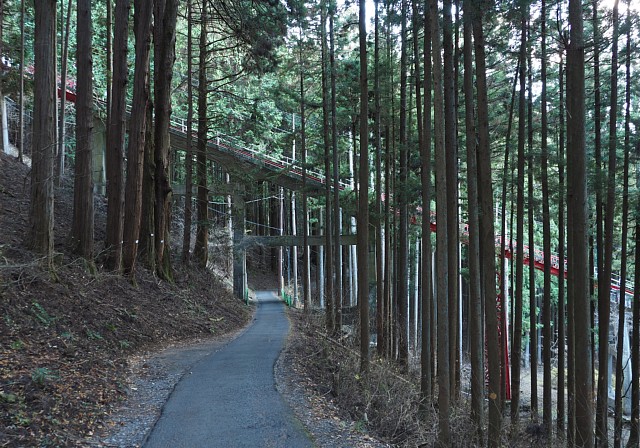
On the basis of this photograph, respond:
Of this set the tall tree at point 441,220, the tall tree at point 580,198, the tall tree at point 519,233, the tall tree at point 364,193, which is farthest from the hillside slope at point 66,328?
the tall tree at point 519,233

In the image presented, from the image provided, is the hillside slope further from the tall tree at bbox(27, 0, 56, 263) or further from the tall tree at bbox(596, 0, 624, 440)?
the tall tree at bbox(596, 0, 624, 440)

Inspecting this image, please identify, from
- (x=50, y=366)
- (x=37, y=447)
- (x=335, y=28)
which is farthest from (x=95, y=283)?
(x=335, y=28)

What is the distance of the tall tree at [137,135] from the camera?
12320 mm

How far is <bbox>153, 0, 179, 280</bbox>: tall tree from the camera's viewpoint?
14.6 metres

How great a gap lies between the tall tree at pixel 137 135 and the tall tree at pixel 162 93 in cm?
175

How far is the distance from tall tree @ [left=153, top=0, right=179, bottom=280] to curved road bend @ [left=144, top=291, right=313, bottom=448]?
7291 millimetres

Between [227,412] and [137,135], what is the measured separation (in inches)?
343

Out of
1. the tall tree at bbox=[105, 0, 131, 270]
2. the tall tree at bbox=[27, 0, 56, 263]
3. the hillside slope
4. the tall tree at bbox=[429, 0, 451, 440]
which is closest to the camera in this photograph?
the hillside slope

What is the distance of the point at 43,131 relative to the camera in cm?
898

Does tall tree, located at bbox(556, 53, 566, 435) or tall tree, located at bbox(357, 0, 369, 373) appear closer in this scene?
tall tree, located at bbox(357, 0, 369, 373)

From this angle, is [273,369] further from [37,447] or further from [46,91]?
[46,91]

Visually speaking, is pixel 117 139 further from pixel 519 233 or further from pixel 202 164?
pixel 519 233

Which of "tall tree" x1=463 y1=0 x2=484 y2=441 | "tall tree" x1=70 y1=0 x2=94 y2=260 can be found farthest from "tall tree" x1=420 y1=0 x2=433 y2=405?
"tall tree" x1=70 y1=0 x2=94 y2=260

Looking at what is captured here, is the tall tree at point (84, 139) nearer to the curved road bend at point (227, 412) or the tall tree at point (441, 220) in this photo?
the curved road bend at point (227, 412)
